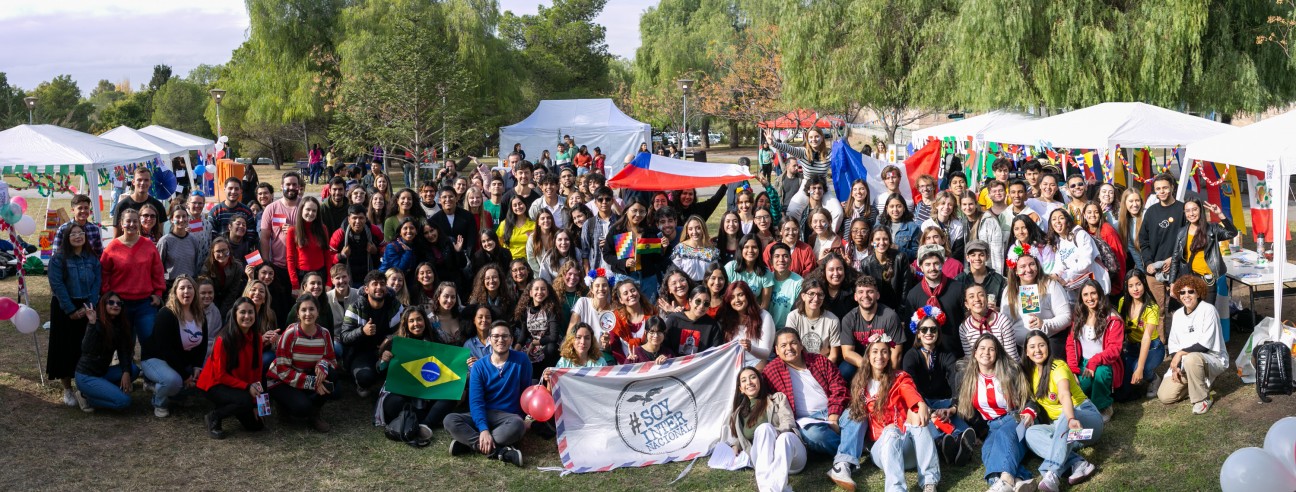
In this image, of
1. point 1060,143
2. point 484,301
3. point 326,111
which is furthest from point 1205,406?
point 326,111

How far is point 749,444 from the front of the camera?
Result: 22.0 ft

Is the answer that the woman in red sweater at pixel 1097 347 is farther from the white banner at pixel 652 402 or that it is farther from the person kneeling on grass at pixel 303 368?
the person kneeling on grass at pixel 303 368

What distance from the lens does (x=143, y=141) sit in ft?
65.6

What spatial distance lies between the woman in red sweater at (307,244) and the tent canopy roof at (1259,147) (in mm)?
7623

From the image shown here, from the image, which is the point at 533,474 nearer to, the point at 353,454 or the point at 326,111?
the point at 353,454

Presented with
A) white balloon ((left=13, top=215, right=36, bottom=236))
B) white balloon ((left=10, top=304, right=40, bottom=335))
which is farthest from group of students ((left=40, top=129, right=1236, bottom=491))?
white balloon ((left=13, top=215, right=36, bottom=236))

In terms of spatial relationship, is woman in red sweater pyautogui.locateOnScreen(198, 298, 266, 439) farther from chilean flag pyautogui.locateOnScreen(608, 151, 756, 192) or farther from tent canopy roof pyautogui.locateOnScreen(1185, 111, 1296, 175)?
tent canopy roof pyautogui.locateOnScreen(1185, 111, 1296, 175)

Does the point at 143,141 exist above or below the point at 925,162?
above

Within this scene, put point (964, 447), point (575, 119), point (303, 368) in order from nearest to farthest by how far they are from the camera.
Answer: point (964, 447) < point (303, 368) < point (575, 119)

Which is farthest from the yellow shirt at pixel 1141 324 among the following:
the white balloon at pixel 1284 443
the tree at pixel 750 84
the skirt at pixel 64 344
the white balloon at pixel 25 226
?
the tree at pixel 750 84

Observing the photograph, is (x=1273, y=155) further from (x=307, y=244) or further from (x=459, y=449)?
(x=307, y=244)

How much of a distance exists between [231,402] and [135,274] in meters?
1.47

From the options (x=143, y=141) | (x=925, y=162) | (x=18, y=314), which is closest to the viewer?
(x=18, y=314)

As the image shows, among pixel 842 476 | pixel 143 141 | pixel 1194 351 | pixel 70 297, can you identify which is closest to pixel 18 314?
pixel 70 297
